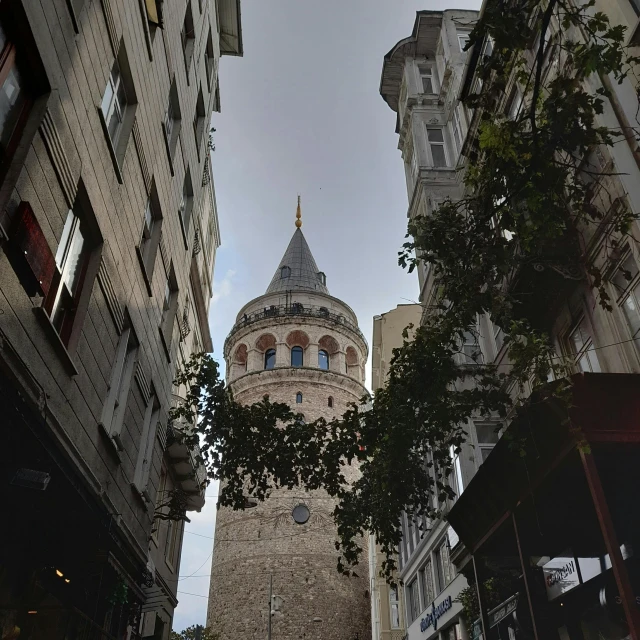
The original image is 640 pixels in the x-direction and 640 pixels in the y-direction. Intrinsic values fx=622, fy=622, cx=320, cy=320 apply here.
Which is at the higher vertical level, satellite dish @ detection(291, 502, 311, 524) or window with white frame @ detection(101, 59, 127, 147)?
satellite dish @ detection(291, 502, 311, 524)

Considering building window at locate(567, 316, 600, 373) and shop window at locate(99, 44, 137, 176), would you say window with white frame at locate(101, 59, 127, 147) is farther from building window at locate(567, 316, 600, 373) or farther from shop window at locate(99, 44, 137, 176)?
building window at locate(567, 316, 600, 373)

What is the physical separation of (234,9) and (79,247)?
13925 millimetres

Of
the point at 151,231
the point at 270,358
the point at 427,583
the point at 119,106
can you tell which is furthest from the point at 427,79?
the point at 270,358

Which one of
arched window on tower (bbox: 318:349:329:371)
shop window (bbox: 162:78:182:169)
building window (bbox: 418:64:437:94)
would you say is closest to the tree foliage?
shop window (bbox: 162:78:182:169)

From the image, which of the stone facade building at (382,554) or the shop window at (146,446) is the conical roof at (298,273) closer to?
the stone facade building at (382,554)

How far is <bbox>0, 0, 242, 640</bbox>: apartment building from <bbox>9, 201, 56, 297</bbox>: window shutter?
0.02 metres

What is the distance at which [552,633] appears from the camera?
812cm

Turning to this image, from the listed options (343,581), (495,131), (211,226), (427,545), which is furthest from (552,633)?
(343,581)

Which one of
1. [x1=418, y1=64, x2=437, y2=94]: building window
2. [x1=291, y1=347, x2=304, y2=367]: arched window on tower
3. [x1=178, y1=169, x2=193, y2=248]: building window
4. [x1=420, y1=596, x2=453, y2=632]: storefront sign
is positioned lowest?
[x1=420, y1=596, x2=453, y2=632]: storefront sign

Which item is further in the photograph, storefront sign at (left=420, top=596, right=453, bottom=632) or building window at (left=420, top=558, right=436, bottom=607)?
building window at (left=420, top=558, right=436, bottom=607)

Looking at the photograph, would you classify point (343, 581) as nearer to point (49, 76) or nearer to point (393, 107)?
point (393, 107)

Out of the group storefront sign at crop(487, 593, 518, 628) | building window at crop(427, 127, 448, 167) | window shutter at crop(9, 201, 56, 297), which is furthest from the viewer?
building window at crop(427, 127, 448, 167)

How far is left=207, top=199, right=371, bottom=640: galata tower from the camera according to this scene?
31016 millimetres

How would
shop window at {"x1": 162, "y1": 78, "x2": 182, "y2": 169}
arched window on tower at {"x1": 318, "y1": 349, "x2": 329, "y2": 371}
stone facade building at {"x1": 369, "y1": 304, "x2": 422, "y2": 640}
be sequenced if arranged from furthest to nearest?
arched window on tower at {"x1": 318, "y1": 349, "x2": 329, "y2": 371}
stone facade building at {"x1": 369, "y1": 304, "x2": 422, "y2": 640}
shop window at {"x1": 162, "y1": 78, "x2": 182, "y2": 169}
